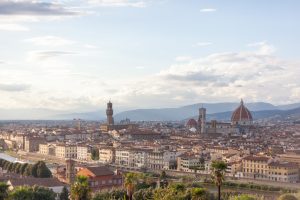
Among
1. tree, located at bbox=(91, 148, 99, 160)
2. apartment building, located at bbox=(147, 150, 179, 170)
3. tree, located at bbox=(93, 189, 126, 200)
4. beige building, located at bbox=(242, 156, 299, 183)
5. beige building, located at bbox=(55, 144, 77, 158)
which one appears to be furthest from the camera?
beige building, located at bbox=(55, 144, 77, 158)

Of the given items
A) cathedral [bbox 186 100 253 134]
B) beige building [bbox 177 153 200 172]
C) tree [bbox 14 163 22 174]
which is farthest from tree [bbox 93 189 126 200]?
cathedral [bbox 186 100 253 134]

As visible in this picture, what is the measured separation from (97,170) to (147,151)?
1831 centimetres

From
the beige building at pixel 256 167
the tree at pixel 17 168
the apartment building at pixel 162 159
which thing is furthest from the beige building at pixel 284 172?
the tree at pixel 17 168

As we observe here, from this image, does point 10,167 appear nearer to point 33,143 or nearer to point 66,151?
point 66,151

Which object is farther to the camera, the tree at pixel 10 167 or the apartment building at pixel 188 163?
the apartment building at pixel 188 163

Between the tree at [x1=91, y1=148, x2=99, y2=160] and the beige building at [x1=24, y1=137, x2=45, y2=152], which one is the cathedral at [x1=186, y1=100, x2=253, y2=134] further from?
the tree at [x1=91, y1=148, x2=99, y2=160]

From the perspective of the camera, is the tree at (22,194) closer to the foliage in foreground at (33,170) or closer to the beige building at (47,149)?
the foliage in foreground at (33,170)

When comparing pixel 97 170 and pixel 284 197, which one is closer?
pixel 284 197

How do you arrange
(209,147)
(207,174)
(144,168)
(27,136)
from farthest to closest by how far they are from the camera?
(27,136), (209,147), (144,168), (207,174)

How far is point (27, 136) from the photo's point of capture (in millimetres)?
73938

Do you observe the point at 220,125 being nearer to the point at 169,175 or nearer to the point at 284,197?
the point at 169,175

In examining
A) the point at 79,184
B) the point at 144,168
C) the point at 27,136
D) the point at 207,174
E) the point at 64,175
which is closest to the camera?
the point at 79,184

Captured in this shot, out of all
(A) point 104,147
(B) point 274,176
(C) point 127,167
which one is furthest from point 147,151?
(B) point 274,176

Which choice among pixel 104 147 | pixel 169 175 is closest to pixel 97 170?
pixel 169 175
